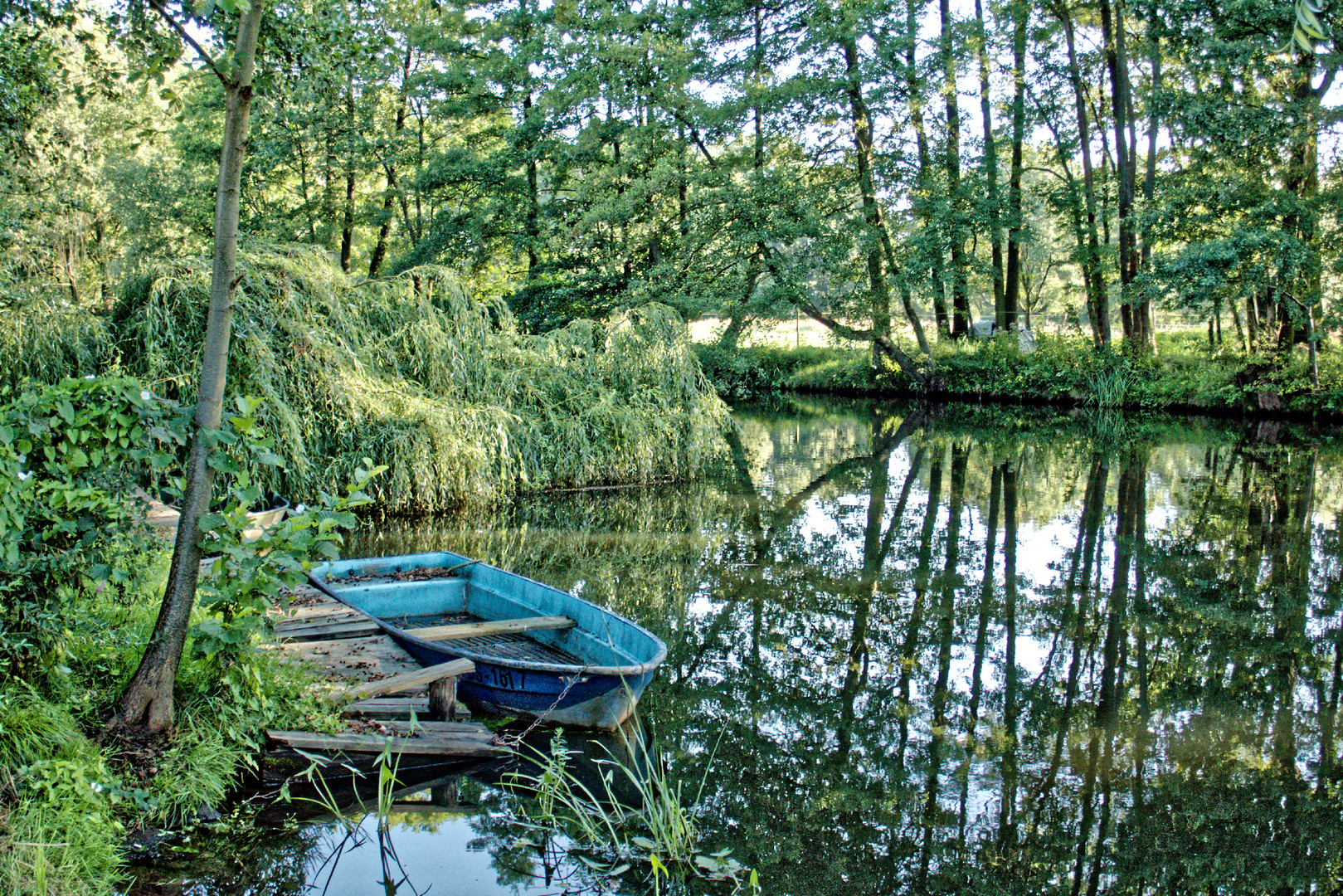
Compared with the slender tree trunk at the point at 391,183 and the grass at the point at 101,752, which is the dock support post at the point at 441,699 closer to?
the grass at the point at 101,752

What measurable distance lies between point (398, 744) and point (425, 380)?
7.36m

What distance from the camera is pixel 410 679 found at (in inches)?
184

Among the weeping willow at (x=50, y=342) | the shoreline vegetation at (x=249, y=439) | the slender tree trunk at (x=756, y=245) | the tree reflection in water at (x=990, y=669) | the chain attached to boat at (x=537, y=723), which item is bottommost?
the tree reflection in water at (x=990, y=669)

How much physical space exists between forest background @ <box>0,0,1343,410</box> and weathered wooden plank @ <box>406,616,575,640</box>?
15.0m

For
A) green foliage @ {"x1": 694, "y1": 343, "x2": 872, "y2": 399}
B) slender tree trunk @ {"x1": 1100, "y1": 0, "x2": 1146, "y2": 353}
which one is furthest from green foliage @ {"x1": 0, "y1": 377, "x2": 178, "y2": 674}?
slender tree trunk @ {"x1": 1100, "y1": 0, "x2": 1146, "y2": 353}

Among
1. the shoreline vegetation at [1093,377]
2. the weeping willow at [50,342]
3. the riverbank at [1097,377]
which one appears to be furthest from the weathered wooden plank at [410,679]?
the riverbank at [1097,377]

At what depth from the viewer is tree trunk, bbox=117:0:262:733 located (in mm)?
3578

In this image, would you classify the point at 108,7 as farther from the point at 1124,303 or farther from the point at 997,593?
the point at 1124,303

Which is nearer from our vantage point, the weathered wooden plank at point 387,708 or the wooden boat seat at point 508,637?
the weathered wooden plank at point 387,708

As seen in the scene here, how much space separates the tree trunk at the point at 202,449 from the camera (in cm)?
358

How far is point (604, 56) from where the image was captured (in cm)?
2000

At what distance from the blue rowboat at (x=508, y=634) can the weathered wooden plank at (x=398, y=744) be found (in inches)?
17.0

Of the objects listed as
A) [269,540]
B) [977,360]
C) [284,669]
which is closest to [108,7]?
[269,540]

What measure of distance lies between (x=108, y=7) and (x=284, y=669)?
11.1 ft
